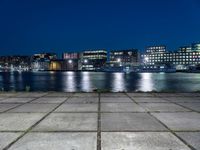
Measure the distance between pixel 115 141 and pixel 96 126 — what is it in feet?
5.50

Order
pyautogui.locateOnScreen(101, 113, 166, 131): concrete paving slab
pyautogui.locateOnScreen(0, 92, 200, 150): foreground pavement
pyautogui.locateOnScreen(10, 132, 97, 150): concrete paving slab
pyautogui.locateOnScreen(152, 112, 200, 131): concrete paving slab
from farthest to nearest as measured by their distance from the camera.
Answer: pyautogui.locateOnScreen(152, 112, 200, 131): concrete paving slab, pyautogui.locateOnScreen(101, 113, 166, 131): concrete paving slab, pyautogui.locateOnScreen(0, 92, 200, 150): foreground pavement, pyautogui.locateOnScreen(10, 132, 97, 150): concrete paving slab

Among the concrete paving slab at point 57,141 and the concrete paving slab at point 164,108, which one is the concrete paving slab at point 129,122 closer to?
the concrete paving slab at point 57,141

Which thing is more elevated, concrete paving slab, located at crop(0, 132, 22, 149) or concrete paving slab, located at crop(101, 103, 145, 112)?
concrete paving slab, located at crop(0, 132, 22, 149)

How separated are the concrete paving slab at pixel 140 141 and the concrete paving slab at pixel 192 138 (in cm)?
23

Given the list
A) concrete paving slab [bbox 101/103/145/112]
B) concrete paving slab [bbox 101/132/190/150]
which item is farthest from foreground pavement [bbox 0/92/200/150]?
concrete paving slab [bbox 101/103/145/112]

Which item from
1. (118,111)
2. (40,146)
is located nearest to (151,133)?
(40,146)

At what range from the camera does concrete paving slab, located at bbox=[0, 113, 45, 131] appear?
7641 mm

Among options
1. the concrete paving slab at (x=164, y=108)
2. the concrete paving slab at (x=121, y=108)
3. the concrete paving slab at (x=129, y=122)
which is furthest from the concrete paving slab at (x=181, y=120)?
the concrete paving slab at (x=121, y=108)

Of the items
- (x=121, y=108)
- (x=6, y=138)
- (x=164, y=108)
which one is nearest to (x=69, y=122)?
(x=6, y=138)

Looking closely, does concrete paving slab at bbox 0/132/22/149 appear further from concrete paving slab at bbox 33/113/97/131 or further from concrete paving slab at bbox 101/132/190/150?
concrete paving slab at bbox 101/132/190/150

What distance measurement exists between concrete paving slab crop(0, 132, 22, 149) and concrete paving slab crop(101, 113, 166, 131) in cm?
248

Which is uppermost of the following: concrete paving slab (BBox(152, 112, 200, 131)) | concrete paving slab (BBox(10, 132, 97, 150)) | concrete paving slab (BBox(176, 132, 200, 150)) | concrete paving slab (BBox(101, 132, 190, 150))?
concrete paving slab (BBox(10, 132, 97, 150))

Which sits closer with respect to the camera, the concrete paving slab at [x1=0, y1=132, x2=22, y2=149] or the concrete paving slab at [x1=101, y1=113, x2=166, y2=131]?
the concrete paving slab at [x1=0, y1=132, x2=22, y2=149]

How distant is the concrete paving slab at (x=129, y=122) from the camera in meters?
7.50
